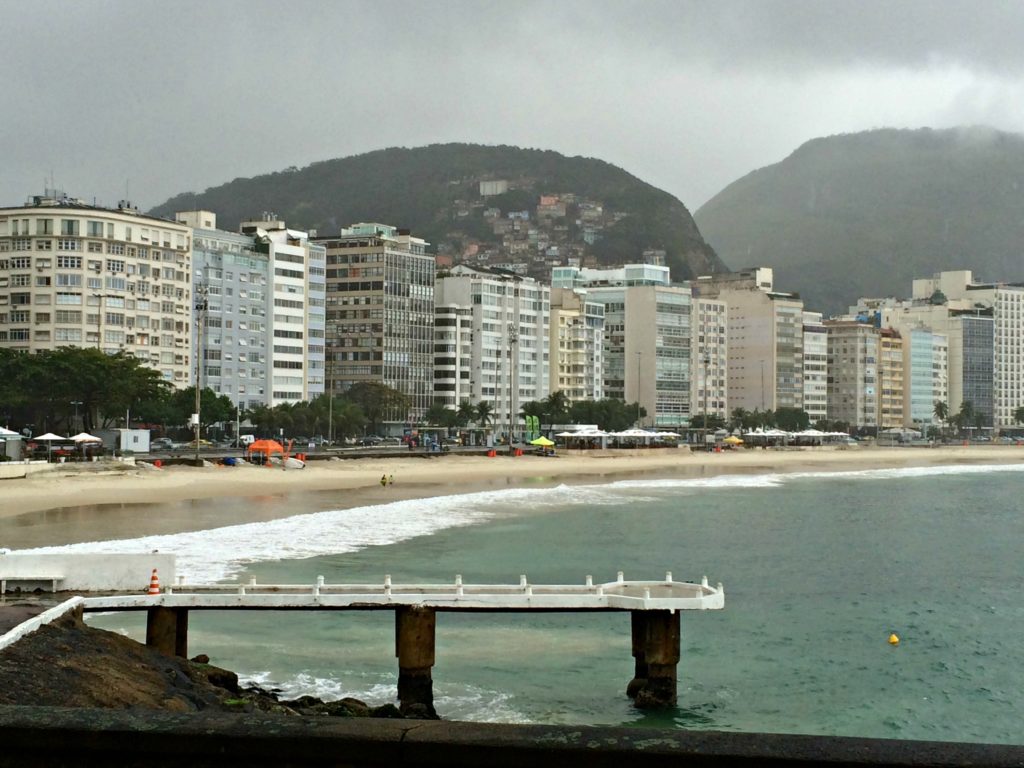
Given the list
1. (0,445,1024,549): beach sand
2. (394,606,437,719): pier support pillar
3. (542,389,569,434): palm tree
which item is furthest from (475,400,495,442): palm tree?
(394,606,437,719): pier support pillar

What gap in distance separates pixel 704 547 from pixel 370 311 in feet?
408

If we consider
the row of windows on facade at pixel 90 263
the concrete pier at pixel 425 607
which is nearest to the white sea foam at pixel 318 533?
the concrete pier at pixel 425 607

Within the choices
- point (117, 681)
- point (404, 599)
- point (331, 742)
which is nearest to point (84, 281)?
point (404, 599)

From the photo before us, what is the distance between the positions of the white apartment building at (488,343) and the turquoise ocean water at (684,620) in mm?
110369

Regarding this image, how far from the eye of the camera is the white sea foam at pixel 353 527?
4031 cm

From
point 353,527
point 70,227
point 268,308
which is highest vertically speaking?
point 70,227

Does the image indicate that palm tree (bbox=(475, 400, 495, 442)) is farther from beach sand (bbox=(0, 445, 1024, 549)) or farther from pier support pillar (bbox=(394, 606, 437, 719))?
pier support pillar (bbox=(394, 606, 437, 719))

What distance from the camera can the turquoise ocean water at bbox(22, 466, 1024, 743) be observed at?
950 inches

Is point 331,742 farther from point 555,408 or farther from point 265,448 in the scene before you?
point 555,408

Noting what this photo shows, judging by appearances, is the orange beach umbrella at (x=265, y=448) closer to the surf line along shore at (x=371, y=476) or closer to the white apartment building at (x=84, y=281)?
the surf line along shore at (x=371, y=476)

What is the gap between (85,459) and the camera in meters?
88.3

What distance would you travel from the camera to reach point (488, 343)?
7392 inches

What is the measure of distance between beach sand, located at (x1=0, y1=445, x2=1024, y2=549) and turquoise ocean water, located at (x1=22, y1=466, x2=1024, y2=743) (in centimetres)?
279

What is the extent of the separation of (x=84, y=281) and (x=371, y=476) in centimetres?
5813
